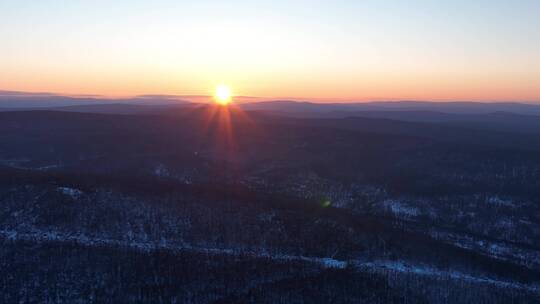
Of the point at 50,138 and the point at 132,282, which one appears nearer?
the point at 132,282

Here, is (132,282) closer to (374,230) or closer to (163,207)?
(163,207)

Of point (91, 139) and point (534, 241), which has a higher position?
point (91, 139)

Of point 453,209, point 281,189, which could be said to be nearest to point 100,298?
point 281,189

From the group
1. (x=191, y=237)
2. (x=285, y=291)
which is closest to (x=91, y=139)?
(x=191, y=237)

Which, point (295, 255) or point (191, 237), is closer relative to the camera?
point (295, 255)

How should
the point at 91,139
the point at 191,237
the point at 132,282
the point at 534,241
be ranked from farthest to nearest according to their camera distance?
the point at 91,139 → the point at 534,241 → the point at 191,237 → the point at 132,282

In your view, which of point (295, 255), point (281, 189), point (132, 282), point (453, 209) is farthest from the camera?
point (281, 189)

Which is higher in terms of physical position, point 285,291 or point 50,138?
point 50,138

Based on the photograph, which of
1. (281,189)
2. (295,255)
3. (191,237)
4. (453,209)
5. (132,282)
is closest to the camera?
(132,282)

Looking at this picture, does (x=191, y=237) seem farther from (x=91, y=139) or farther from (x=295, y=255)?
(x=91, y=139)
